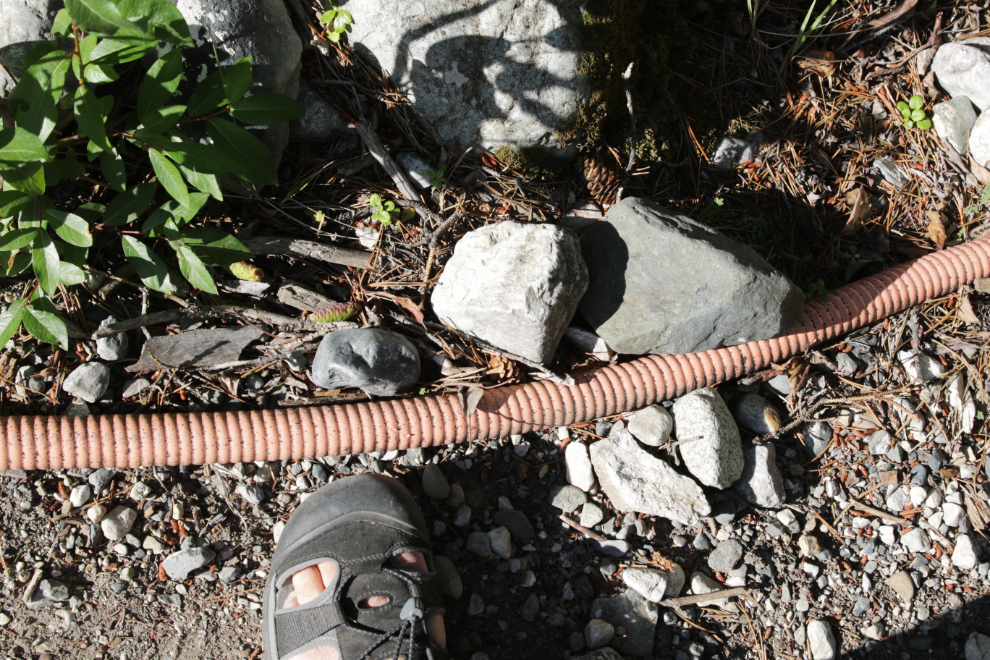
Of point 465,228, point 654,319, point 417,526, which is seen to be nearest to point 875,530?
point 654,319

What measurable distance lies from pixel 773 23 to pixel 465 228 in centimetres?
188

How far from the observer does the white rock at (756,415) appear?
2725mm

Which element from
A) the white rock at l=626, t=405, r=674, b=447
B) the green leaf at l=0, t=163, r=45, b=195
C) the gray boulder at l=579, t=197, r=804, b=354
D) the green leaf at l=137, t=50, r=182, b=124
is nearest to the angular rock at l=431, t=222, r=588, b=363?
the gray boulder at l=579, t=197, r=804, b=354

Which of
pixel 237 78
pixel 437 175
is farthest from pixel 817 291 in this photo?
pixel 237 78

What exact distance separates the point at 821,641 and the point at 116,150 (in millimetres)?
3231

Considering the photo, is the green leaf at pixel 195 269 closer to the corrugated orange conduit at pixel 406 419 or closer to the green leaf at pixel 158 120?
the green leaf at pixel 158 120

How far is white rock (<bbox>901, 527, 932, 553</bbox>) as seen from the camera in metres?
2.65

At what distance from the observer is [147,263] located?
2211mm

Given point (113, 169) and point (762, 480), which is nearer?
point (113, 169)

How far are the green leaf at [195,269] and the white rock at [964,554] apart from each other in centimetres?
321

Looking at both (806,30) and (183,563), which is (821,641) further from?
(806,30)

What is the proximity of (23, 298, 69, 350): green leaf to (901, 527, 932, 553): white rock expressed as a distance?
3403mm

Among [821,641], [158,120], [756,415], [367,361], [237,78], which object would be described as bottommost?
[821,641]

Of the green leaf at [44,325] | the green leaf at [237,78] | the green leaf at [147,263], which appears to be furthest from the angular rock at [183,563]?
the green leaf at [237,78]
